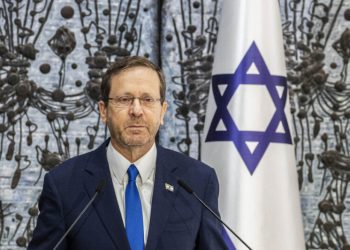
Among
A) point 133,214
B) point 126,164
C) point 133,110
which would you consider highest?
point 133,110

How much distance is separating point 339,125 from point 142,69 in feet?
5.83

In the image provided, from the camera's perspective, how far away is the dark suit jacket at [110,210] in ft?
6.41

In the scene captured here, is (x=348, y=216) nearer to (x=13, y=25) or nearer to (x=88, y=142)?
(x=88, y=142)

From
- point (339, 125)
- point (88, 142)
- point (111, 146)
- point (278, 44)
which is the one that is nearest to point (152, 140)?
point (111, 146)

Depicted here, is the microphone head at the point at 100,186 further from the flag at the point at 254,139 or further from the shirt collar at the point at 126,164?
the flag at the point at 254,139

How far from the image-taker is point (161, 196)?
6.61 feet

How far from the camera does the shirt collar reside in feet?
6.73

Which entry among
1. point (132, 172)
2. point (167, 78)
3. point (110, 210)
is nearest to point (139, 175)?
point (132, 172)

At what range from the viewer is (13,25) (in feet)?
11.6

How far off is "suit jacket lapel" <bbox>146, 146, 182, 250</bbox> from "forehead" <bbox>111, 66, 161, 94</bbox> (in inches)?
6.6

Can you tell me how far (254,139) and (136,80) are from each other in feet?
3.60

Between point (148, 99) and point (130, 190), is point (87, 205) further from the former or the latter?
point (148, 99)

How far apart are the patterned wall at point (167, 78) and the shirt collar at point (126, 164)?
1475mm

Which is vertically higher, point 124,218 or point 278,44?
point 278,44
